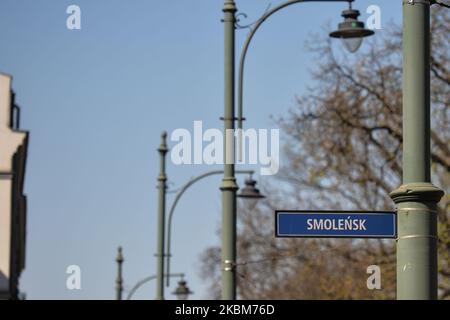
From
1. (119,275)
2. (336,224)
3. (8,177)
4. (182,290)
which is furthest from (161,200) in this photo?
(8,177)

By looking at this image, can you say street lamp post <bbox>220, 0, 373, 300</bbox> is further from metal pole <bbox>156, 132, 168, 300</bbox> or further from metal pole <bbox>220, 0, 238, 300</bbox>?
metal pole <bbox>156, 132, 168, 300</bbox>

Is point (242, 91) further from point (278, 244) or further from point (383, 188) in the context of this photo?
point (278, 244)

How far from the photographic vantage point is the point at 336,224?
15430 mm

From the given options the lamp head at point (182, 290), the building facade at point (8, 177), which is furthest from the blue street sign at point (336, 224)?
the building facade at point (8, 177)

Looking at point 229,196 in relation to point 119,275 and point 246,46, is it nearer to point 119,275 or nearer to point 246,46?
point 246,46

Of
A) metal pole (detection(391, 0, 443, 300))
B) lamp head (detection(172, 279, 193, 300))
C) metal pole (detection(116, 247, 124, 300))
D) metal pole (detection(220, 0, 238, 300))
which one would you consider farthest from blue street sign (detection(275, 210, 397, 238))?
metal pole (detection(116, 247, 124, 300))

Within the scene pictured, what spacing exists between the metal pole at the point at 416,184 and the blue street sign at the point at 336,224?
0.59 meters

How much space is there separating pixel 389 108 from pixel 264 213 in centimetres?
2037

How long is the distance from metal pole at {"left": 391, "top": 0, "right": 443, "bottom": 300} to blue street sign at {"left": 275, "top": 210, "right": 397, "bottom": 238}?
590 millimetres

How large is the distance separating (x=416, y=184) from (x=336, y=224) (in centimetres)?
146

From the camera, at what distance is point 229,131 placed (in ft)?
70.2

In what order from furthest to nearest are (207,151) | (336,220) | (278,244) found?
(278,244) → (207,151) → (336,220)
